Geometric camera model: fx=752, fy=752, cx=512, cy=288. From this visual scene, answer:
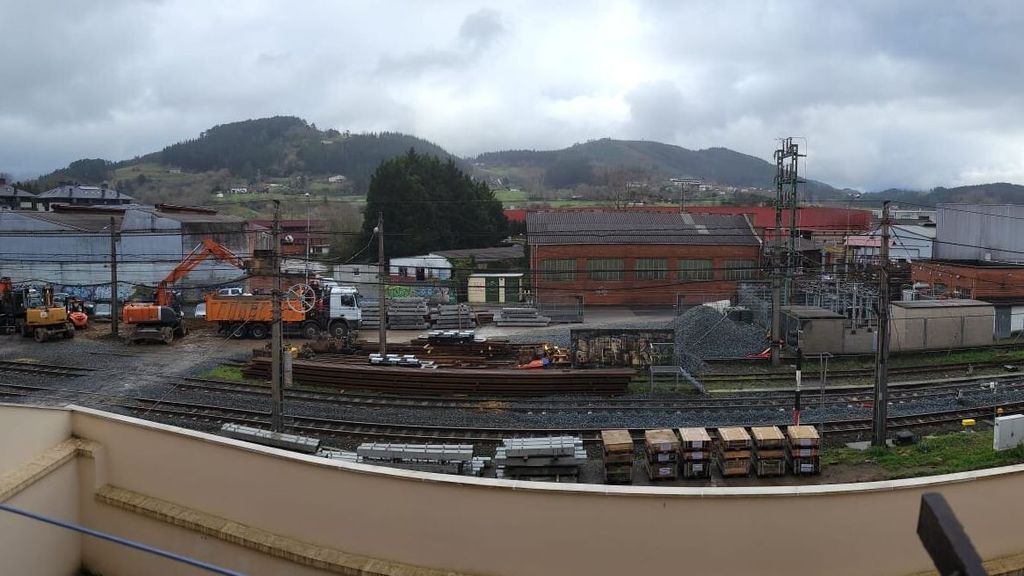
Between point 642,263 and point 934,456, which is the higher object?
point 642,263

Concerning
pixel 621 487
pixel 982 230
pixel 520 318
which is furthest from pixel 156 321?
pixel 982 230

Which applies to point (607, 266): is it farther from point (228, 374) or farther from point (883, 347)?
point (883, 347)

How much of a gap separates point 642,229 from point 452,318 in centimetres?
1473

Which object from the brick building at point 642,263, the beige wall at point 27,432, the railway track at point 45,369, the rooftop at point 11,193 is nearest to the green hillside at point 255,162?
the rooftop at point 11,193

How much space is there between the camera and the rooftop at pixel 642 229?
1620 inches

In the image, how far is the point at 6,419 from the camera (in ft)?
22.7

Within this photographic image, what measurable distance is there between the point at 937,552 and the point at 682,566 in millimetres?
4376

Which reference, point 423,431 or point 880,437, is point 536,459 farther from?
point 880,437

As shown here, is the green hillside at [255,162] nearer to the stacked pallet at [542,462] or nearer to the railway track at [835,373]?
the railway track at [835,373]

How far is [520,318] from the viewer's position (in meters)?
34.2

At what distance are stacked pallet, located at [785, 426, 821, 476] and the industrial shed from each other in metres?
14.7

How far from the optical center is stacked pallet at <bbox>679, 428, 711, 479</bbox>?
13648 mm

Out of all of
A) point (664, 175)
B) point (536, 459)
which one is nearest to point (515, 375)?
point (536, 459)

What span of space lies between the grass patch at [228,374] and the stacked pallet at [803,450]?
14991mm
